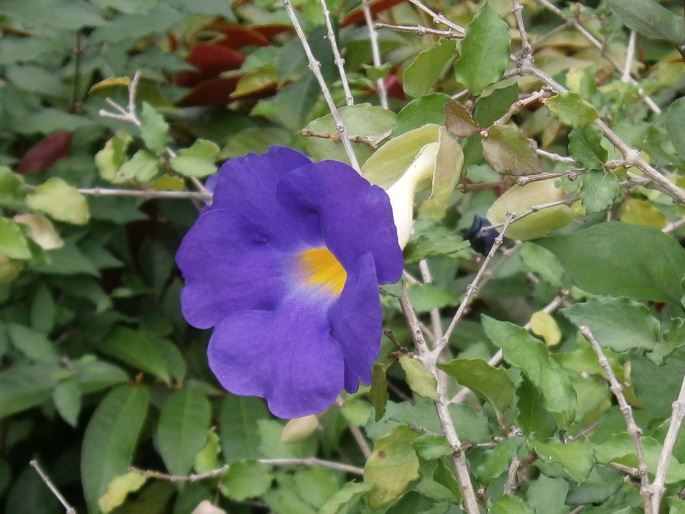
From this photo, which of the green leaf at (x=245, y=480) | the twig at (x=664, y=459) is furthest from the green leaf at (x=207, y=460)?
the twig at (x=664, y=459)

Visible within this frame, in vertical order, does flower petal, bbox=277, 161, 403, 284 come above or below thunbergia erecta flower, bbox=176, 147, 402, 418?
above

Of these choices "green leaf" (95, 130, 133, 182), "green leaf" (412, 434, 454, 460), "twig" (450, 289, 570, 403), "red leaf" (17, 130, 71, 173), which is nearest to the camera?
"green leaf" (412, 434, 454, 460)

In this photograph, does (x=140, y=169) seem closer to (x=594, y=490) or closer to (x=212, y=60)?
(x=212, y=60)

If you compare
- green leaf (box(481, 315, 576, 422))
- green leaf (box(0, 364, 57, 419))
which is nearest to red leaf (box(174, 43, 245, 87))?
green leaf (box(0, 364, 57, 419))

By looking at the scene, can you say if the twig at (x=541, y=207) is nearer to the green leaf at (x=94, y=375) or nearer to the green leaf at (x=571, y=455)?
the green leaf at (x=571, y=455)

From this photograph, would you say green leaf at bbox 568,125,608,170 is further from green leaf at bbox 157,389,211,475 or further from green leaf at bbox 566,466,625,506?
green leaf at bbox 157,389,211,475

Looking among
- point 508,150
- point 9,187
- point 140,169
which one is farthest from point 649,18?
point 9,187

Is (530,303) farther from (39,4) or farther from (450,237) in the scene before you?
(39,4)
